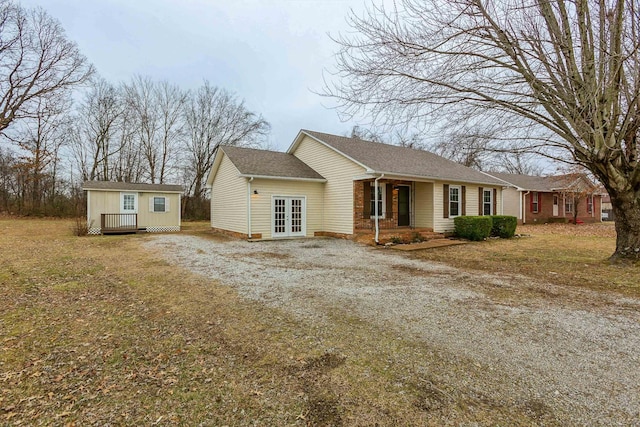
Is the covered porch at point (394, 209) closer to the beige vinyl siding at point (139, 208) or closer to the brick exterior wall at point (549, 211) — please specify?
the beige vinyl siding at point (139, 208)

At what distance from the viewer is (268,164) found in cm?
1377

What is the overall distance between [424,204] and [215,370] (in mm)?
12674

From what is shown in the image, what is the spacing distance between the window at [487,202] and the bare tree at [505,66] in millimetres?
8798

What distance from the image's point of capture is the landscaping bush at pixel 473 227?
42.7ft

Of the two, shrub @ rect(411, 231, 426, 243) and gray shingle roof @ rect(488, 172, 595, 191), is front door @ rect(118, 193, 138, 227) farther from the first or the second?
gray shingle roof @ rect(488, 172, 595, 191)

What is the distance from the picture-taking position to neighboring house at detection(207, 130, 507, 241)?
12.5m

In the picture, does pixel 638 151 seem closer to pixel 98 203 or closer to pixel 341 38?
pixel 341 38

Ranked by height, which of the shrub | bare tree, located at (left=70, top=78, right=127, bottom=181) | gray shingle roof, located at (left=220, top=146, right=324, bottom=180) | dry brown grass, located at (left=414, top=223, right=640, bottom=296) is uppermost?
bare tree, located at (left=70, top=78, right=127, bottom=181)

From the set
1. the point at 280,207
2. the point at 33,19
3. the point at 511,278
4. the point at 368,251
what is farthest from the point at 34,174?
the point at 511,278

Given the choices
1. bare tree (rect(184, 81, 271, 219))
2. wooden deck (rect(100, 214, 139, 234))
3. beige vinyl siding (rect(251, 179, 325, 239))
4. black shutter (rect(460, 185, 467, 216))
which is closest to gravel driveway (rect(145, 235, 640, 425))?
beige vinyl siding (rect(251, 179, 325, 239))

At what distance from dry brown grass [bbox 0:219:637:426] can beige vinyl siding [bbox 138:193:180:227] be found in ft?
40.1

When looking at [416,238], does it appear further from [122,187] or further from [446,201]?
[122,187]

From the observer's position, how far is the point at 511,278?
6.41m

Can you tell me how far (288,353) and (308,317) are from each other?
3.27 ft
